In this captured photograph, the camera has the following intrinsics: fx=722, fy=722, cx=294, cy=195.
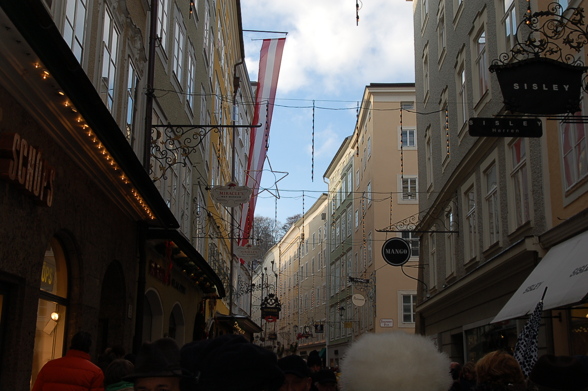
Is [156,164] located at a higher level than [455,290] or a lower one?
higher

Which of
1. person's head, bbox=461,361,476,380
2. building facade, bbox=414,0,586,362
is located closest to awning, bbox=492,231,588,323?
building facade, bbox=414,0,586,362

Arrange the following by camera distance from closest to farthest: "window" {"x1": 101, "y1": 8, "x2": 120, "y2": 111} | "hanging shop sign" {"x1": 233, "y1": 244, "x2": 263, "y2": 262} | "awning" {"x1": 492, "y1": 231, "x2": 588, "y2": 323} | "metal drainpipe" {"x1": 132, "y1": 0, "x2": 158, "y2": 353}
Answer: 1. "awning" {"x1": 492, "y1": 231, "x2": 588, "y2": 323}
2. "window" {"x1": 101, "y1": 8, "x2": 120, "y2": 111}
3. "metal drainpipe" {"x1": 132, "y1": 0, "x2": 158, "y2": 353}
4. "hanging shop sign" {"x1": 233, "y1": 244, "x2": 263, "y2": 262}

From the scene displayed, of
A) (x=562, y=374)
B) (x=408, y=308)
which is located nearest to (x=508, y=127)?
(x=562, y=374)

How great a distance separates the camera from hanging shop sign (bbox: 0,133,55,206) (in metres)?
7.10

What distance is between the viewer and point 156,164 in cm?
1689

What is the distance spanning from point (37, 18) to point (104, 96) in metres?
5.78

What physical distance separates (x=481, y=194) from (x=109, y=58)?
10.1 m

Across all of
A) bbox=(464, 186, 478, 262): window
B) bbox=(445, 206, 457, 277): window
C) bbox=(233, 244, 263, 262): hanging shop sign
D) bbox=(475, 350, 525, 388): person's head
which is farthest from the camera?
bbox=(233, 244, 263, 262): hanging shop sign

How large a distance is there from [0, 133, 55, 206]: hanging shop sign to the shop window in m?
1.22

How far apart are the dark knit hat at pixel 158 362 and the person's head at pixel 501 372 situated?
2.52m

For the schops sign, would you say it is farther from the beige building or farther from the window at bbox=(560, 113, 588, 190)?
the window at bbox=(560, 113, 588, 190)

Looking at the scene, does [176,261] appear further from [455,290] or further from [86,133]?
[86,133]

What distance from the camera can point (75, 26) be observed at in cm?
1016

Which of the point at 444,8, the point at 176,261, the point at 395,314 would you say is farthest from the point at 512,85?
the point at 395,314
